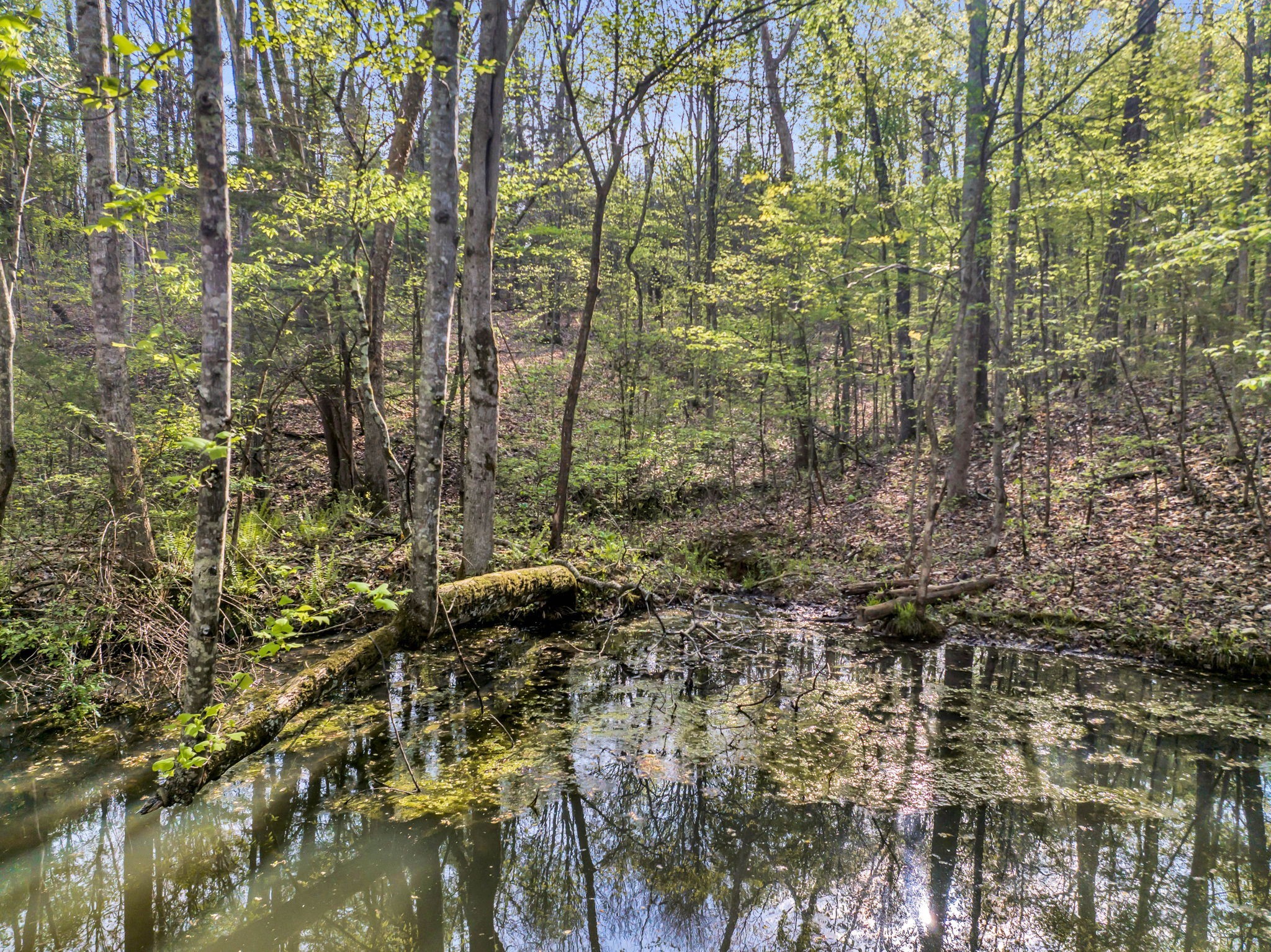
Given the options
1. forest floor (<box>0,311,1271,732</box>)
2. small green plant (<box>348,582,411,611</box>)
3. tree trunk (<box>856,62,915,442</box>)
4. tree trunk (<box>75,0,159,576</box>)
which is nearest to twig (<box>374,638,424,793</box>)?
forest floor (<box>0,311,1271,732</box>)

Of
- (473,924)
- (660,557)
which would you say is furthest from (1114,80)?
(473,924)

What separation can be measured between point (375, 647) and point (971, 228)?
30.6ft

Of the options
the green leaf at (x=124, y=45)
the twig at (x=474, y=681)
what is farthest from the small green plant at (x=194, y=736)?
the green leaf at (x=124, y=45)

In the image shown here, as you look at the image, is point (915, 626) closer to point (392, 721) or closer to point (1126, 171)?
point (392, 721)

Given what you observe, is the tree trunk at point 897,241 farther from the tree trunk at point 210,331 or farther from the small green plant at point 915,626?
the tree trunk at point 210,331

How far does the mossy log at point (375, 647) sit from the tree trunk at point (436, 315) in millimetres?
435

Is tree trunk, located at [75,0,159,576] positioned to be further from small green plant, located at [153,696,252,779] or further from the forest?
small green plant, located at [153,696,252,779]

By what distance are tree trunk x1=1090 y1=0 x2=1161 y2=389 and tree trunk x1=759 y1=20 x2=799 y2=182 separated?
7193 mm

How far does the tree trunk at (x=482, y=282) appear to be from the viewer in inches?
283

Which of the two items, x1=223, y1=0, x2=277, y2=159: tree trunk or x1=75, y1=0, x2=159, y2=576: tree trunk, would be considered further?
x1=223, y1=0, x2=277, y2=159: tree trunk

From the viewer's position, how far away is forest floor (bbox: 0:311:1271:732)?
5.47 meters

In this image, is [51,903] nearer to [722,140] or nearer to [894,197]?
[894,197]

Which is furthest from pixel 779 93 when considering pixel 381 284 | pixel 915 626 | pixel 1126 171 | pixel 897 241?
pixel 915 626

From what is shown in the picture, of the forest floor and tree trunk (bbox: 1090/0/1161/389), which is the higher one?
tree trunk (bbox: 1090/0/1161/389)
